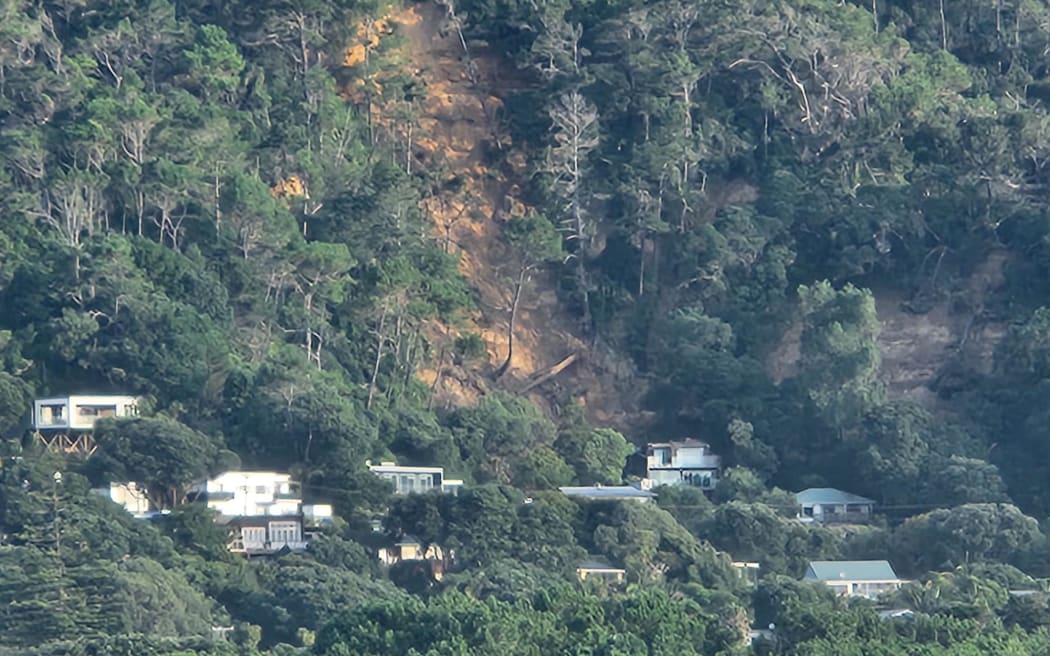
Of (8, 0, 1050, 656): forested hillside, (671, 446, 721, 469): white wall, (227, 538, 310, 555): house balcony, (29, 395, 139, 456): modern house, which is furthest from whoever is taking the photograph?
(671, 446, 721, 469): white wall

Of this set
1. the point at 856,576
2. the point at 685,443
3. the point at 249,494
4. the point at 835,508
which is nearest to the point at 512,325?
the point at 685,443

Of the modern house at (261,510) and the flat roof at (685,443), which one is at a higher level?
the flat roof at (685,443)

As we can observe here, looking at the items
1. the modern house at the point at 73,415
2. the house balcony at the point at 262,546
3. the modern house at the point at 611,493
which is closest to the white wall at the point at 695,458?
the modern house at the point at 611,493

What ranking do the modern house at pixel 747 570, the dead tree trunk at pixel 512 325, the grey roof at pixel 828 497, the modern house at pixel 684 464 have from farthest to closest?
the dead tree trunk at pixel 512 325 → the modern house at pixel 684 464 → the grey roof at pixel 828 497 → the modern house at pixel 747 570

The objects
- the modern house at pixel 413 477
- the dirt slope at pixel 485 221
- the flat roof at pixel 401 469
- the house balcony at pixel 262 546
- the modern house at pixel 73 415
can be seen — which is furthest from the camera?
the dirt slope at pixel 485 221

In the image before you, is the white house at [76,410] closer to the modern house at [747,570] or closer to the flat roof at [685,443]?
the flat roof at [685,443]

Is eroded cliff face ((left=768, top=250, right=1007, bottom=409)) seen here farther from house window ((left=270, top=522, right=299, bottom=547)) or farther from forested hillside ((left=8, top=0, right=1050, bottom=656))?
house window ((left=270, top=522, right=299, bottom=547))

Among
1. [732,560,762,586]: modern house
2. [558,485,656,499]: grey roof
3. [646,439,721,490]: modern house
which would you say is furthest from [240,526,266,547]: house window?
[646,439,721,490]: modern house
